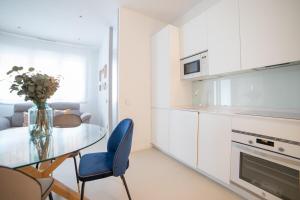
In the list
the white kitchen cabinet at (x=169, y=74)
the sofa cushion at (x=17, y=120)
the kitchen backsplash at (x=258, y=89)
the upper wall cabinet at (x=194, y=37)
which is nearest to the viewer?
the kitchen backsplash at (x=258, y=89)

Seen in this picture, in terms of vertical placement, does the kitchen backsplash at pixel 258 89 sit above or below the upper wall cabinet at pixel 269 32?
below

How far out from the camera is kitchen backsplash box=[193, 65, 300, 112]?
1.60m

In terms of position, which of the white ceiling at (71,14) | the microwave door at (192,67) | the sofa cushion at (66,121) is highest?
the white ceiling at (71,14)

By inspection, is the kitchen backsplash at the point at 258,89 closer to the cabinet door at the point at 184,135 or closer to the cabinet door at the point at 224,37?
the cabinet door at the point at 224,37

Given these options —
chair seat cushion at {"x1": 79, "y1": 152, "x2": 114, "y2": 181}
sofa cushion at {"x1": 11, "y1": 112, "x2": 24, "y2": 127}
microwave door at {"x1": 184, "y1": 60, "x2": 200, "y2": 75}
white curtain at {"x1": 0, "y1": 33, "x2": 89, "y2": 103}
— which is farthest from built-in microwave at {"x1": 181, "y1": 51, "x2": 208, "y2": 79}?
sofa cushion at {"x1": 11, "y1": 112, "x2": 24, "y2": 127}

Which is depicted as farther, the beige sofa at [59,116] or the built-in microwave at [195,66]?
the built-in microwave at [195,66]

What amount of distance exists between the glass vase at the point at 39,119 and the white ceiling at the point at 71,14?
2243 millimetres

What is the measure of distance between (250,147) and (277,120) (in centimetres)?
35

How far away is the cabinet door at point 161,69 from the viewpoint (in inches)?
103

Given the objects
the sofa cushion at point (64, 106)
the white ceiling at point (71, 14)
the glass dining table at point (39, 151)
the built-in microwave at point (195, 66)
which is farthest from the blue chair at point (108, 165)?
the sofa cushion at point (64, 106)

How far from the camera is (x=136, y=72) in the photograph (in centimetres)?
295

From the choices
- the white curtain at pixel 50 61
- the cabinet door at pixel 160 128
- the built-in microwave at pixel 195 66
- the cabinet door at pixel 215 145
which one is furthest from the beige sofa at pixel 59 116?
the built-in microwave at pixel 195 66

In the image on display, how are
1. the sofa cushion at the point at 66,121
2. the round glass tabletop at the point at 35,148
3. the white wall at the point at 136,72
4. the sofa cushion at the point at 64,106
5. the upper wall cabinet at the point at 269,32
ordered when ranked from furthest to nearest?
1. the sofa cushion at the point at 64,106
2. the white wall at the point at 136,72
3. the sofa cushion at the point at 66,121
4. the upper wall cabinet at the point at 269,32
5. the round glass tabletop at the point at 35,148

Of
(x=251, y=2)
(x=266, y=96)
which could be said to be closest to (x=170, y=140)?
(x=266, y=96)
